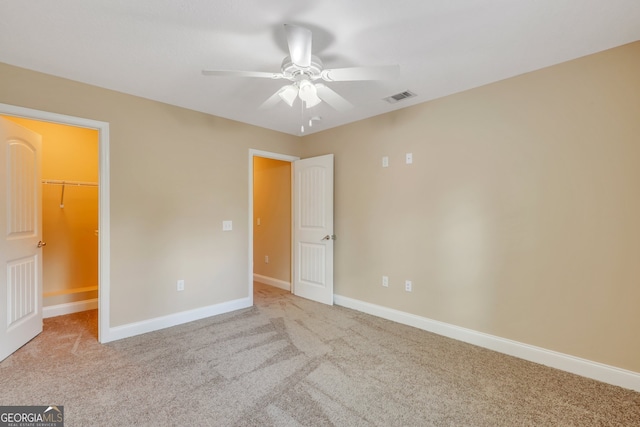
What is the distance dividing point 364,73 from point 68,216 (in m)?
4.27

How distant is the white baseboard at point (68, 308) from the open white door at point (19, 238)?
0.58m

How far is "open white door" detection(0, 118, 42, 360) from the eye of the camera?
2453 millimetres

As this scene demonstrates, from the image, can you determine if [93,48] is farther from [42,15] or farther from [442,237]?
[442,237]

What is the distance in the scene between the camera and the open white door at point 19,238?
2453mm

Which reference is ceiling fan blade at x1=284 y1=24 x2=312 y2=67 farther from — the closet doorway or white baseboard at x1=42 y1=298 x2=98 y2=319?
white baseboard at x1=42 y1=298 x2=98 y2=319

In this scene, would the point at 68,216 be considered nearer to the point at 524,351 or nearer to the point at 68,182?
the point at 68,182

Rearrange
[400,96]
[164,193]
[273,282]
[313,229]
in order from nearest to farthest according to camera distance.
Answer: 1. [400,96]
2. [164,193]
3. [313,229]
4. [273,282]

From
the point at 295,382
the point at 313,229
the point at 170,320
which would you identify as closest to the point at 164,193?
the point at 170,320

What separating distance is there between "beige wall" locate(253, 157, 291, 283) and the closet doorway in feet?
7.77

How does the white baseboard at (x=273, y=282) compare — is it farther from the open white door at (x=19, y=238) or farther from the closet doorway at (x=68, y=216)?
the open white door at (x=19, y=238)

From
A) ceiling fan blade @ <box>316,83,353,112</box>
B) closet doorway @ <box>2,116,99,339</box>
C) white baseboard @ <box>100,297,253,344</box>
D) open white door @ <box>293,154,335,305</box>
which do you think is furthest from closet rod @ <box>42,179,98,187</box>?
ceiling fan blade @ <box>316,83,353,112</box>

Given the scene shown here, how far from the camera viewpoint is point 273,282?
4930 mm

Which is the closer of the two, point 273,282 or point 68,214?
point 68,214

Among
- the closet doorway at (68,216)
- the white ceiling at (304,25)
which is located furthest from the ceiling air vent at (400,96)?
the closet doorway at (68,216)
